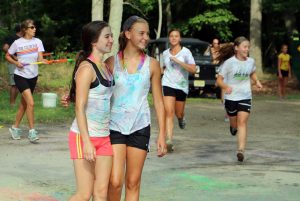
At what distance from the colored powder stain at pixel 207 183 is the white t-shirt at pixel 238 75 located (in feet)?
6.09

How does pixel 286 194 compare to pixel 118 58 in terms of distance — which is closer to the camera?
pixel 118 58

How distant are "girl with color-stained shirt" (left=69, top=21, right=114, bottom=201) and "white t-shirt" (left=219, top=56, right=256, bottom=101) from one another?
4645 millimetres

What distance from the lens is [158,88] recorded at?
5.99 metres

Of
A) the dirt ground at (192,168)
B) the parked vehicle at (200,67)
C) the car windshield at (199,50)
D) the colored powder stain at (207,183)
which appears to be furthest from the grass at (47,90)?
the colored powder stain at (207,183)

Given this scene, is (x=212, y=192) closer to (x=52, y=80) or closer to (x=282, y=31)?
(x=52, y=80)

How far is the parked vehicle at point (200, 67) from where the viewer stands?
23.0 m

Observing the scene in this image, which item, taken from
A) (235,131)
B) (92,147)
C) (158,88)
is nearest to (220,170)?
(235,131)

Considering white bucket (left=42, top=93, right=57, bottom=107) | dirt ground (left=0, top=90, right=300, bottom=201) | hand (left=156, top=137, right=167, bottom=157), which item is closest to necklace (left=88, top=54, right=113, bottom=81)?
hand (left=156, top=137, right=167, bottom=157)

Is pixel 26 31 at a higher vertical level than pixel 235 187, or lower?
higher

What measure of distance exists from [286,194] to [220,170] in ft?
5.30

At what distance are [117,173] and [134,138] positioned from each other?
0.34 m

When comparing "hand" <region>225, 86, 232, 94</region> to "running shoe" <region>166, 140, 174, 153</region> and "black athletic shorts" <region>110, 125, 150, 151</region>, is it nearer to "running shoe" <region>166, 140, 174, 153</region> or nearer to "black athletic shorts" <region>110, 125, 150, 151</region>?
"running shoe" <region>166, 140, 174, 153</region>

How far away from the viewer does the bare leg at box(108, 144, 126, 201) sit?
5.65 m

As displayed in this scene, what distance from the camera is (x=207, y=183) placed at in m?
8.08
